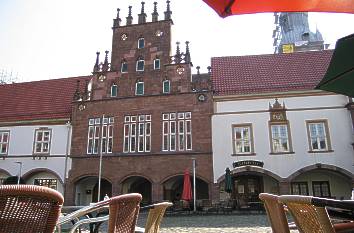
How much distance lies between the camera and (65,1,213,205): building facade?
76.0 ft

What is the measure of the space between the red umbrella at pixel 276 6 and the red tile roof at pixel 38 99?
964 inches

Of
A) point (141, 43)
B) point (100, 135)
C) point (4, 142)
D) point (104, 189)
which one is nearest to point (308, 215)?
point (100, 135)

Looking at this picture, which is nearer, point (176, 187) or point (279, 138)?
point (279, 138)

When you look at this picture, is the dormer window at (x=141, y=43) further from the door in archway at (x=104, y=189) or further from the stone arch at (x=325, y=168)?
the stone arch at (x=325, y=168)

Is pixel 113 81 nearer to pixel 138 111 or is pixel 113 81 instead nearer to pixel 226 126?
pixel 138 111

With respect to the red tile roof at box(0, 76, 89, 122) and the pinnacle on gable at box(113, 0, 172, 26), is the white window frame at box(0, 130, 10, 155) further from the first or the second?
the pinnacle on gable at box(113, 0, 172, 26)

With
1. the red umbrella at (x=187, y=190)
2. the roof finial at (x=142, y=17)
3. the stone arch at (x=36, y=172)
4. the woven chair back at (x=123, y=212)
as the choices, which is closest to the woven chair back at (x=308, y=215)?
the woven chair back at (x=123, y=212)

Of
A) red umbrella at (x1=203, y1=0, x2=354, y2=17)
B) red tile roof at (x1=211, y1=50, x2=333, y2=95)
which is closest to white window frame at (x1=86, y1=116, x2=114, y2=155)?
red tile roof at (x1=211, y1=50, x2=333, y2=95)

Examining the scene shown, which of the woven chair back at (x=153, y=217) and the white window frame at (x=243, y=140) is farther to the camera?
the white window frame at (x=243, y=140)

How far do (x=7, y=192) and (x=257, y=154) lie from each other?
833 inches

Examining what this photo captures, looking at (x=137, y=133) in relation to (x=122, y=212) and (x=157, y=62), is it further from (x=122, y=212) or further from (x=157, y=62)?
(x=122, y=212)

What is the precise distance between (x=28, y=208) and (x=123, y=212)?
1410 mm

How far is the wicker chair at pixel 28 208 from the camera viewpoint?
1874 millimetres

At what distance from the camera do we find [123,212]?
3.26 m
